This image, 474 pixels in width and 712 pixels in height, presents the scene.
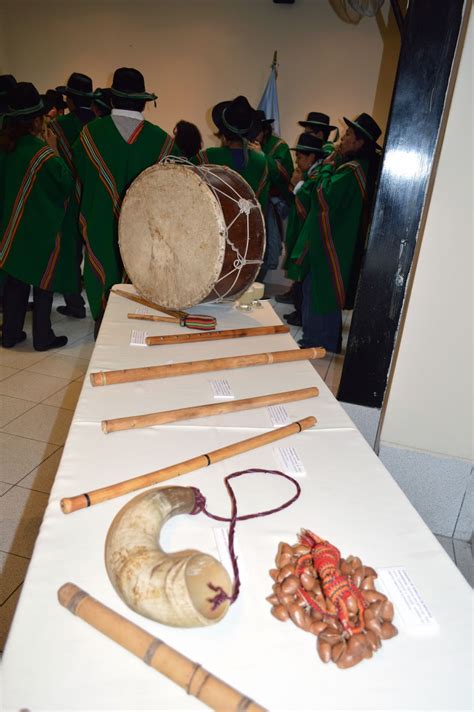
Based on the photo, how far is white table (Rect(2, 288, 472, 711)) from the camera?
0.72 m

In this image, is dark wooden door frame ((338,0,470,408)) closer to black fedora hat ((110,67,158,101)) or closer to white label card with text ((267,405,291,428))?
white label card with text ((267,405,291,428))

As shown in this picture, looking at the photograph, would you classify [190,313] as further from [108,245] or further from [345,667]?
[345,667]

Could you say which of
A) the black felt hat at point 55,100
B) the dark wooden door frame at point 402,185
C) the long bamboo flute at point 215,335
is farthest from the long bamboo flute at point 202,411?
the black felt hat at point 55,100

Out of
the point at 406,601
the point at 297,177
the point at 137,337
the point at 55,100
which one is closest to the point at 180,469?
the point at 406,601

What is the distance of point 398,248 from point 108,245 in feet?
6.76

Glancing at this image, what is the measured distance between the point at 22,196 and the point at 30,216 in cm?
13

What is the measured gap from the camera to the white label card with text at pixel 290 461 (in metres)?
1.21

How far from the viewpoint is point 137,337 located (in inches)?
76.0

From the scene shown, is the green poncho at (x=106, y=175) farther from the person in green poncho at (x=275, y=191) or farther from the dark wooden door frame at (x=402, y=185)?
the person in green poncho at (x=275, y=191)

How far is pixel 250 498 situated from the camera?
3.64 feet

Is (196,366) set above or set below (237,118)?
below

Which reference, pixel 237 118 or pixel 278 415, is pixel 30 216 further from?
pixel 278 415

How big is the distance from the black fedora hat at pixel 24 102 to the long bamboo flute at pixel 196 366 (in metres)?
2.53

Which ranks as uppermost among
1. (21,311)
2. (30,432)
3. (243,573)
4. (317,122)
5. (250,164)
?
(317,122)
